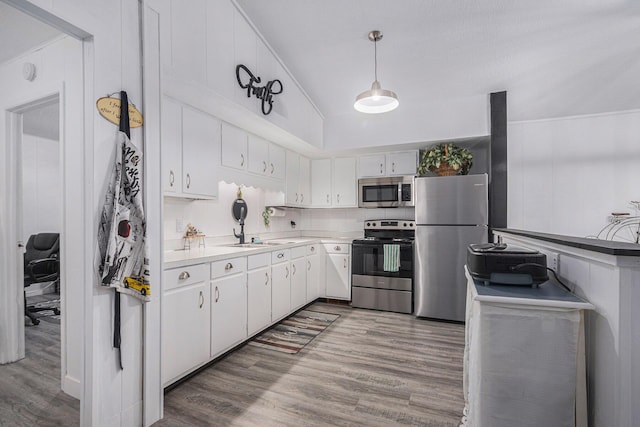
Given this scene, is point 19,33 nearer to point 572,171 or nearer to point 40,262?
point 40,262

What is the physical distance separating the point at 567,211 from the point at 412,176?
1860 millimetres

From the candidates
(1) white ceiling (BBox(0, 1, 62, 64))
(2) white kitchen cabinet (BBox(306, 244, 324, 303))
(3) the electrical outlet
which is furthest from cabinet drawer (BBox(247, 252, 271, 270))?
(3) the electrical outlet

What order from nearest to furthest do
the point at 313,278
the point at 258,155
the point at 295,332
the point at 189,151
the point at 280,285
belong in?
1. the point at 189,151
2. the point at 295,332
3. the point at 280,285
4. the point at 258,155
5. the point at 313,278

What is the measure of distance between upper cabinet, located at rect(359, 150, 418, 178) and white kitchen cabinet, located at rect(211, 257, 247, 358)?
2405 millimetres

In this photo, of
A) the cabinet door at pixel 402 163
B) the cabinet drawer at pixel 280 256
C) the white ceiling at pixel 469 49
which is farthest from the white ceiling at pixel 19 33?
the cabinet door at pixel 402 163

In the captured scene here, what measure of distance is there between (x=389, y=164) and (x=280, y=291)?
2.30 metres

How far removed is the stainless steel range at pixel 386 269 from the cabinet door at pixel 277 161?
1.33m

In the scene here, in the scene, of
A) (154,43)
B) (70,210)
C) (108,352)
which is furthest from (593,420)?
(154,43)

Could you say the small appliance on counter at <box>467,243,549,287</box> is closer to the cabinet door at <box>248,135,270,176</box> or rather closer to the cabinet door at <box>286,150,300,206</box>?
the cabinet door at <box>248,135,270,176</box>

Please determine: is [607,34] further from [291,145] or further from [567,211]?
[291,145]

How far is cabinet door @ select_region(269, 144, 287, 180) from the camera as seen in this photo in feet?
12.3

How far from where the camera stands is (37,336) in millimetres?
1812

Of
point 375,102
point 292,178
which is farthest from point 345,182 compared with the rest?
point 375,102

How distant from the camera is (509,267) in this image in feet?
4.74
